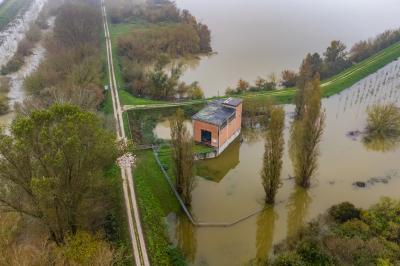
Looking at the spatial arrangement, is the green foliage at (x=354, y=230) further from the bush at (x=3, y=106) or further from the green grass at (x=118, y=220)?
the bush at (x=3, y=106)

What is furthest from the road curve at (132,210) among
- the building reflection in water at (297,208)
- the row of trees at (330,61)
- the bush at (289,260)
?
the row of trees at (330,61)

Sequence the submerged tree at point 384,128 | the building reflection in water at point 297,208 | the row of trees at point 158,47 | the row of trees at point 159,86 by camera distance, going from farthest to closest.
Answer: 1. the row of trees at point 158,47
2. the row of trees at point 159,86
3. the submerged tree at point 384,128
4. the building reflection in water at point 297,208

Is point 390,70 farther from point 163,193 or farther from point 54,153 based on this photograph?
point 54,153

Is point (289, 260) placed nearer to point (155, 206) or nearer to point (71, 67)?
point (155, 206)

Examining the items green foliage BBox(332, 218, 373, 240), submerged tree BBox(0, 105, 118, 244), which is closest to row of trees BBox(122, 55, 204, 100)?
submerged tree BBox(0, 105, 118, 244)

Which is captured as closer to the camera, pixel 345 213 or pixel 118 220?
pixel 118 220

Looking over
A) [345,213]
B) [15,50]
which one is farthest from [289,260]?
[15,50]
